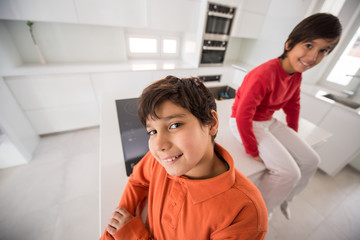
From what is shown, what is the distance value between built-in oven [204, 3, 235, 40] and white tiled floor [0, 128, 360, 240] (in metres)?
2.29

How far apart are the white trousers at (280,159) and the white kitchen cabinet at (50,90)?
1782 mm

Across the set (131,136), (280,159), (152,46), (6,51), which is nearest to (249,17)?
(152,46)

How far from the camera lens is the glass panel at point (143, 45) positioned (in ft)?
7.70

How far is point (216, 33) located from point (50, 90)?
236cm

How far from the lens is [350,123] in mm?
1357

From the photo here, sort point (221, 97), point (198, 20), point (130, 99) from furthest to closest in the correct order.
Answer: point (198, 20) < point (221, 97) < point (130, 99)

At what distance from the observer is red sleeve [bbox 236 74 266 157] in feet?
2.55

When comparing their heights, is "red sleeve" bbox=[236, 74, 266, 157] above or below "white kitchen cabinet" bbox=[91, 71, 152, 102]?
above

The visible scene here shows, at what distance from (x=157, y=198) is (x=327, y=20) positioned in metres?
1.05

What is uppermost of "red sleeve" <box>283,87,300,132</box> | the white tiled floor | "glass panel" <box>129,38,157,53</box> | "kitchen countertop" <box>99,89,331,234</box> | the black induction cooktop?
"glass panel" <box>129,38,157,53</box>

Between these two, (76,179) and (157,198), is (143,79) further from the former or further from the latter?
(157,198)

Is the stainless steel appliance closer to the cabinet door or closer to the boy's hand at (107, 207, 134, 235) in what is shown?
A: the cabinet door

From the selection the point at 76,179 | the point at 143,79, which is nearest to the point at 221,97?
the point at 143,79

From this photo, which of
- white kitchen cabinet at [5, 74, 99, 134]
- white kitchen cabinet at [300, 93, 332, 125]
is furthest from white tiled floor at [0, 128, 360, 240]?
white kitchen cabinet at [300, 93, 332, 125]
